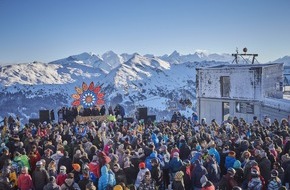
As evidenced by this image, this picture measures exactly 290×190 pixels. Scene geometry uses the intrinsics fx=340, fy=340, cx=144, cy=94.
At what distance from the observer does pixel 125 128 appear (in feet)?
61.4

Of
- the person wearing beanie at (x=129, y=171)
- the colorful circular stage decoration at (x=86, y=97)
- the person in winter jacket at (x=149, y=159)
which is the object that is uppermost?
the colorful circular stage decoration at (x=86, y=97)

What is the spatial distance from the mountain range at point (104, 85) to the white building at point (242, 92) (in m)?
65.4

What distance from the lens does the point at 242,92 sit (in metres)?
29.7

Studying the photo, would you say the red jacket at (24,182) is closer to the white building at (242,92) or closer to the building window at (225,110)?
the white building at (242,92)

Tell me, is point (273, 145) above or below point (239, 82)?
below

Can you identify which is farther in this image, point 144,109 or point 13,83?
point 13,83

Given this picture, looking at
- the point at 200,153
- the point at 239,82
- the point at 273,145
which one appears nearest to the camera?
the point at 200,153

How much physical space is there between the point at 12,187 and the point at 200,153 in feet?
19.2

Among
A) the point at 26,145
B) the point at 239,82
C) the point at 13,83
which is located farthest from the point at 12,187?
the point at 13,83

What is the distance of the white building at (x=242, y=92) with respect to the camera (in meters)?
28.0

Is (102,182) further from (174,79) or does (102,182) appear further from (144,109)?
(174,79)

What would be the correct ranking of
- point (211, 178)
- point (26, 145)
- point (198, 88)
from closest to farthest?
1. point (211, 178)
2. point (26, 145)
3. point (198, 88)

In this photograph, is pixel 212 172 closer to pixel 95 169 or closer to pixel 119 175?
Result: pixel 119 175

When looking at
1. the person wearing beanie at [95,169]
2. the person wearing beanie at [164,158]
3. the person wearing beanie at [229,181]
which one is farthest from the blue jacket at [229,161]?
the person wearing beanie at [95,169]
